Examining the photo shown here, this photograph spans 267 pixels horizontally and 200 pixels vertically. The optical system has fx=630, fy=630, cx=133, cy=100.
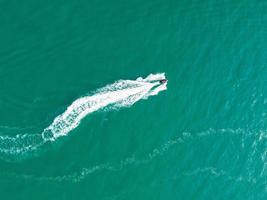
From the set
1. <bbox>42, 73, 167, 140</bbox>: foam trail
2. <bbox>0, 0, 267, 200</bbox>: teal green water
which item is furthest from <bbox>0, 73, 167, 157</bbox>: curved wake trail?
<bbox>0, 0, 267, 200</bbox>: teal green water

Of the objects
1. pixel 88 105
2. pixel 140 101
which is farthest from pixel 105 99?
pixel 140 101

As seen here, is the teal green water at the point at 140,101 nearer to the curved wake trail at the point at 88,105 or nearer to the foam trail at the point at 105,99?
the curved wake trail at the point at 88,105

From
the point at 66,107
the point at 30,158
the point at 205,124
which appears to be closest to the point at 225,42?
the point at 205,124

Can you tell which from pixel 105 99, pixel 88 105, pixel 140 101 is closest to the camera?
pixel 88 105

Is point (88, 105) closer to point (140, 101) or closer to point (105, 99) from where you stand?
point (105, 99)

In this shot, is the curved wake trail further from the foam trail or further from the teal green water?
the teal green water

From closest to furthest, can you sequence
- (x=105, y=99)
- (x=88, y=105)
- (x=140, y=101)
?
1. (x=88, y=105)
2. (x=105, y=99)
3. (x=140, y=101)
